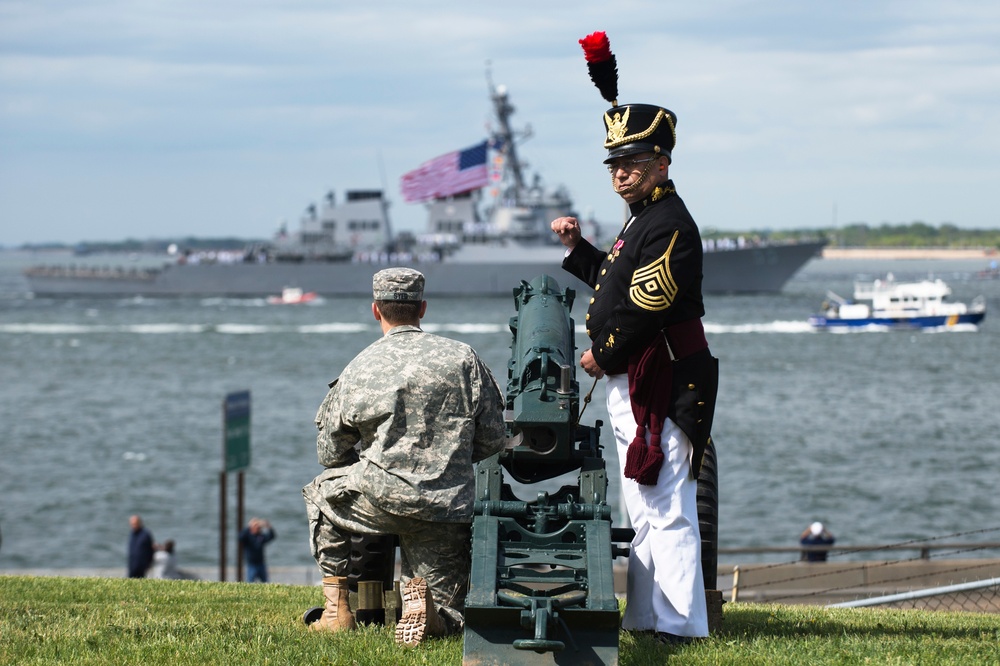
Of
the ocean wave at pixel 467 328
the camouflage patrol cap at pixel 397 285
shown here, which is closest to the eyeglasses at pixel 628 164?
the camouflage patrol cap at pixel 397 285

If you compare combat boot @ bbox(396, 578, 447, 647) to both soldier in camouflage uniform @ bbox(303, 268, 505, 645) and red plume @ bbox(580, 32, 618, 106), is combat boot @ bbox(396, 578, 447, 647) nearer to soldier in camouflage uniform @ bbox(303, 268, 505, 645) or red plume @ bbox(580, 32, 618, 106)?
soldier in camouflage uniform @ bbox(303, 268, 505, 645)

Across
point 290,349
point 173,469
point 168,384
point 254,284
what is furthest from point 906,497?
point 254,284

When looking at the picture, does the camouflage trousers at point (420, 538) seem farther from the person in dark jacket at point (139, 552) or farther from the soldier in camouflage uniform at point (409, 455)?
the person in dark jacket at point (139, 552)

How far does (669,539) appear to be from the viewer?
18.0 ft

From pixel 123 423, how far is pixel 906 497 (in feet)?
84.6

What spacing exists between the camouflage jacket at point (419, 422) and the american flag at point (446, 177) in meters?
80.4

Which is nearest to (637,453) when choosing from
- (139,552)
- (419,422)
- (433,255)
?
(419,422)

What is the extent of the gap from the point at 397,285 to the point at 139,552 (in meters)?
12.2

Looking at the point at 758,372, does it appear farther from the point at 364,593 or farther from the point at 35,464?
the point at 364,593

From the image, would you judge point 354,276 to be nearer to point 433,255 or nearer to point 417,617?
point 433,255

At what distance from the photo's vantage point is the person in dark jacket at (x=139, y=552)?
663 inches

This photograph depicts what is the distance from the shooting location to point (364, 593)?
5926mm

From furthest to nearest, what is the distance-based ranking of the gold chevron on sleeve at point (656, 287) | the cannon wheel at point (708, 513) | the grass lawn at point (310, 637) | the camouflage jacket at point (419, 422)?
the cannon wheel at point (708, 513) → the camouflage jacket at point (419, 422) → the gold chevron on sleeve at point (656, 287) → the grass lawn at point (310, 637)

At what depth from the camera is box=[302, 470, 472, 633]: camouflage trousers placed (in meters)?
5.75
